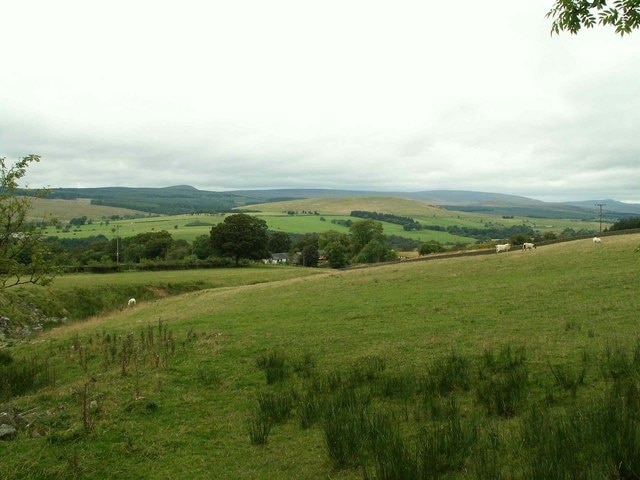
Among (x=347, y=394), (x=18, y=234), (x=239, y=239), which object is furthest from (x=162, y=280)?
(x=347, y=394)

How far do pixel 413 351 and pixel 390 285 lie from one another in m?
15.1

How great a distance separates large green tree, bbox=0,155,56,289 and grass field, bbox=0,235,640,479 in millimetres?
3126

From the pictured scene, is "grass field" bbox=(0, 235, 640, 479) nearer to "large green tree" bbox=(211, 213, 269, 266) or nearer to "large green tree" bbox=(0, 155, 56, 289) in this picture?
"large green tree" bbox=(0, 155, 56, 289)

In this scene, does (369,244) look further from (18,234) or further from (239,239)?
(18,234)

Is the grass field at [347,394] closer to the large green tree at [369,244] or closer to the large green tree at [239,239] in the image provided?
the large green tree at [239,239]

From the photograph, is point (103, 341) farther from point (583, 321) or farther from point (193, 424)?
point (583, 321)

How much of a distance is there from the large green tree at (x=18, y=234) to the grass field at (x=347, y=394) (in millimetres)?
3126

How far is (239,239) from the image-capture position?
74312 mm

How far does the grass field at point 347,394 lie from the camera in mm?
6887

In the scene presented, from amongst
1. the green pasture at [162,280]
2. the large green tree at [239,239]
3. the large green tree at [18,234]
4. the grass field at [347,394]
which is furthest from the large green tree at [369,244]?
the large green tree at [18,234]

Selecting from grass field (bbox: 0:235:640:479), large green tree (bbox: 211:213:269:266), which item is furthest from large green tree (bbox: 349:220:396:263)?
grass field (bbox: 0:235:640:479)

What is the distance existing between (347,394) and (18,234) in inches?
378

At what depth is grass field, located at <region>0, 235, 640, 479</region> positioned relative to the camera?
6.89 meters

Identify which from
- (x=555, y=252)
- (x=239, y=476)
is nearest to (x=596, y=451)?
(x=239, y=476)
